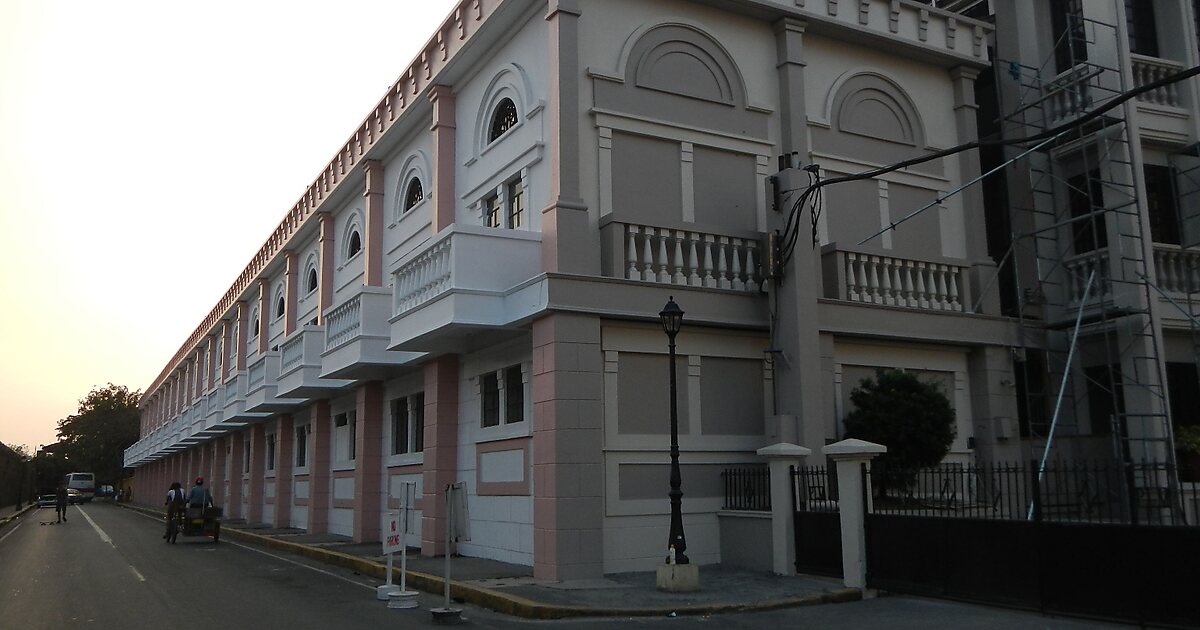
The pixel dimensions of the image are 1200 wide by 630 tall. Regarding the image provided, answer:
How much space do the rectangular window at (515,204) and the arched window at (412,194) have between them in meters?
4.81

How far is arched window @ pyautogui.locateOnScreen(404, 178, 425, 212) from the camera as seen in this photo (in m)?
21.5

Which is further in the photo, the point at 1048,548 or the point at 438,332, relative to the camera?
the point at 438,332

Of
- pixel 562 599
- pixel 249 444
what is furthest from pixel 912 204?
pixel 249 444

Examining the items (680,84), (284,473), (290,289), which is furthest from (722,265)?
(290,289)

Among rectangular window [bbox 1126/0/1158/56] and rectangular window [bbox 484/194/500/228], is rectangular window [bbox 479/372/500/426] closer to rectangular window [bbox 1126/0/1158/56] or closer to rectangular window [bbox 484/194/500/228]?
rectangular window [bbox 484/194/500/228]

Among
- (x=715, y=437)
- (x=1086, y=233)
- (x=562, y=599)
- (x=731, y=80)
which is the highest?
(x=731, y=80)

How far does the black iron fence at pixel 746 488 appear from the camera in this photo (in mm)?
14773

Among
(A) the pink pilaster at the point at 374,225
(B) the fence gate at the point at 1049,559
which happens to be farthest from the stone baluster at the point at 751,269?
(A) the pink pilaster at the point at 374,225

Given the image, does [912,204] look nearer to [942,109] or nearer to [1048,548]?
[942,109]

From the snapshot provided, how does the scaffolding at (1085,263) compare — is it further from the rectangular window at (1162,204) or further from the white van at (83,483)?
the white van at (83,483)

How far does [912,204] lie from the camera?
18047 mm

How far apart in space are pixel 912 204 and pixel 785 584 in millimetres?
8351

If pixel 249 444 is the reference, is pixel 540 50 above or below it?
above

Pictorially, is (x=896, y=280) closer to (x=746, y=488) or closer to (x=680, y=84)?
(x=746, y=488)
